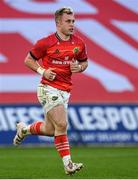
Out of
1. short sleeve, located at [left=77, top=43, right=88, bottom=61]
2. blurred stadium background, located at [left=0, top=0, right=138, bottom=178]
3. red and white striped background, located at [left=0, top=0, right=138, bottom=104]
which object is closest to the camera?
short sleeve, located at [left=77, top=43, right=88, bottom=61]

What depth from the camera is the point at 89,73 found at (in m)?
20.2

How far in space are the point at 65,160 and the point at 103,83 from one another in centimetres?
969

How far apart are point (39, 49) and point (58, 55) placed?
269 millimetres

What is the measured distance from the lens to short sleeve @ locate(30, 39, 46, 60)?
10.8 meters

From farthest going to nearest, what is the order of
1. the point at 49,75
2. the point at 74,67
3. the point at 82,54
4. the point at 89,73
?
the point at 89,73 → the point at 82,54 → the point at 74,67 → the point at 49,75

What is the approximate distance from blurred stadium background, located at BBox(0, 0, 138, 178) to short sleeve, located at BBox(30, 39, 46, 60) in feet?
28.6

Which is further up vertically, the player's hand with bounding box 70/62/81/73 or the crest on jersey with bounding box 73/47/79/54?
the crest on jersey with bounding box 73/47/79/54

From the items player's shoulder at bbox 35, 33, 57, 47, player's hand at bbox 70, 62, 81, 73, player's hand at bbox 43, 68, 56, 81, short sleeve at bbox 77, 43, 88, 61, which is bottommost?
player's hand at bbox 43, 68, 56, 81

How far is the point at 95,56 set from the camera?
805 inches

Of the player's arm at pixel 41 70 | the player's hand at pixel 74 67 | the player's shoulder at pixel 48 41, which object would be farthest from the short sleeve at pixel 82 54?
the player's arm at pixel 41 70

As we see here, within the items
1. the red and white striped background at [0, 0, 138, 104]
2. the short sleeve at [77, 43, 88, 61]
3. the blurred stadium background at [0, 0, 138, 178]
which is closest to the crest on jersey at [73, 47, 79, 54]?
the short sleeve at [77, 43, 88, 61]

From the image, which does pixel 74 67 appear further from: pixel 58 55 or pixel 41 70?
pixel 41 70

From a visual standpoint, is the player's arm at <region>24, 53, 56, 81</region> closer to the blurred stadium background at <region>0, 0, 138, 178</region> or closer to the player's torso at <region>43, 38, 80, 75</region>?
the player's torso at <region>43, 38, 80, 75</region>

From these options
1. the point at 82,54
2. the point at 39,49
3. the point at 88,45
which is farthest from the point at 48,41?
the point at 88,45
